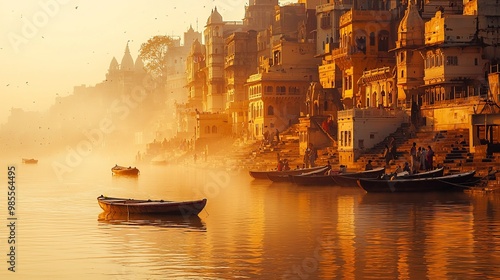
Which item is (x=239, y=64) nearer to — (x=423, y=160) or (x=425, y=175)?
(x=423, y=160)

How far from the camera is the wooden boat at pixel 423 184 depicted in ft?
151

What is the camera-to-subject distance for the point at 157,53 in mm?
145875

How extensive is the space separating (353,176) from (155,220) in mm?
18270

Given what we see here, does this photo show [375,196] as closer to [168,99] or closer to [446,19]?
[446,19]

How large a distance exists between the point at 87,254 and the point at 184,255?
274 centimetres

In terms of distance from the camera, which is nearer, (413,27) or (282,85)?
(413,27)

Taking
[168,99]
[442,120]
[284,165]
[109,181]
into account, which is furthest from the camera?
[168,99]

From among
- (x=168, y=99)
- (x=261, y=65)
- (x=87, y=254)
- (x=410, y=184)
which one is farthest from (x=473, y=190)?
(x=168, y=99)

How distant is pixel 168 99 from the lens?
151 m

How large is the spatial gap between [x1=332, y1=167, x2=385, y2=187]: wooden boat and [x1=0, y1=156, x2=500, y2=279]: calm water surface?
2.08 meters

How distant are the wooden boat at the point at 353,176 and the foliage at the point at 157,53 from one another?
91.1 meters

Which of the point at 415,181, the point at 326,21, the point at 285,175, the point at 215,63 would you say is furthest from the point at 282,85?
the point at 415,181

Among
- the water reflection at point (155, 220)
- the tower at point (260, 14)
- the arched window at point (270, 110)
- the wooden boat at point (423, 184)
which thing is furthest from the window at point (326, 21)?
the water reflection at point (155, 220)

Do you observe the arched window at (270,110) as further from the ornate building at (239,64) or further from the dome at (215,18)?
the dome at (215,18)
